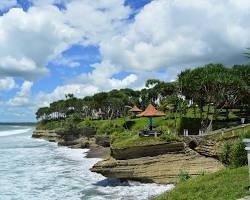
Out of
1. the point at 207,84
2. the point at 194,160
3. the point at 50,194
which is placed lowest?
the point at 50,194

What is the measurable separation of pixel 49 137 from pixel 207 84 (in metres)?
65.8

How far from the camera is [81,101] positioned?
5271 inches

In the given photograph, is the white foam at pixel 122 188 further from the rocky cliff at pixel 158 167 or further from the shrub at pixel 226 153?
the shrub at pixel 226 153

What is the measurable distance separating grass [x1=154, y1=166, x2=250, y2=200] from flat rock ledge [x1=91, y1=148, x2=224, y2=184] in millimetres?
11634

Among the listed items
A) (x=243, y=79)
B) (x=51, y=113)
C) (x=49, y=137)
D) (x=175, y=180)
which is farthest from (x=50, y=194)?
A: (x=51, y=113)

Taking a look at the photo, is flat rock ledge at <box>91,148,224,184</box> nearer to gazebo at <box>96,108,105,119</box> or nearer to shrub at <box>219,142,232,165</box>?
shrub at <box>219,142,232,165</box>

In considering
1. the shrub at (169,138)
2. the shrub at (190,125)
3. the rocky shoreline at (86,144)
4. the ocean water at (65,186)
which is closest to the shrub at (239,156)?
Result: the ocean water at (65,186)

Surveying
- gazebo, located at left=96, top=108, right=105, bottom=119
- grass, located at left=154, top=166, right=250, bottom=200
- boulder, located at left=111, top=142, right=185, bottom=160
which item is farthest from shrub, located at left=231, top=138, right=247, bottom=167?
gazebo, located at left=96, top=108, right=105, bottom=119

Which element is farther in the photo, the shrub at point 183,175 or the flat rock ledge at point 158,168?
the flat rock ledge at point 158,168

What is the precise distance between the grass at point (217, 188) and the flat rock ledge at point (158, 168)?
38.2ft

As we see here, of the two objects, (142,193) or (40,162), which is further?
(40,162)

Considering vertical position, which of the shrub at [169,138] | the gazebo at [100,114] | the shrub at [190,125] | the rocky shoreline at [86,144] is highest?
the gazebo at [100,114]

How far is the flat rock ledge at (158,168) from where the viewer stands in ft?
104

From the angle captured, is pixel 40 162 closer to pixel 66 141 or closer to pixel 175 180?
pixel 175 180
